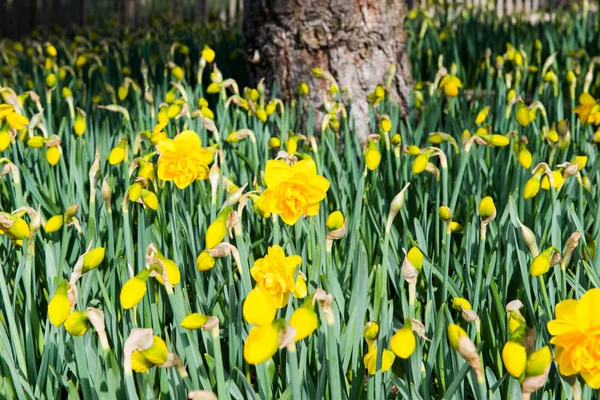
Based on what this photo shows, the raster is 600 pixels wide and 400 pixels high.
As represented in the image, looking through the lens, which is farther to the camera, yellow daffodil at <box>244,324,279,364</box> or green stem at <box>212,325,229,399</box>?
green stem at <box>212,325,229,399</box>

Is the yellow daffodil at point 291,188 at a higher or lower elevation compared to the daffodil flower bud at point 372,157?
higher

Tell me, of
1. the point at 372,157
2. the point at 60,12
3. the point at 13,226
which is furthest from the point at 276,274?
the point at 60,12

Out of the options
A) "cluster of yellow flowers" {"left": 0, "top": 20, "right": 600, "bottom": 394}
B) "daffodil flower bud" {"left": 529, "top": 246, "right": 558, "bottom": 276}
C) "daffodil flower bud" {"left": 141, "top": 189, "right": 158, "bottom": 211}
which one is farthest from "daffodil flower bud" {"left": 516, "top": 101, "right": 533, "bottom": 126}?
"daffodil flower bud" {"left": 141, "top": 189, "right": 158, "bottom": 211}

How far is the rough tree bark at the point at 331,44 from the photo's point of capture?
2.66m

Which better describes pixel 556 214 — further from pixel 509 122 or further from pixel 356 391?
pixel 509 122

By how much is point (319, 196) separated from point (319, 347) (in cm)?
25

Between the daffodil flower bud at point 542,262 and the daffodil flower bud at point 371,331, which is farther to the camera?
the daffodil flower bud at point 542,262

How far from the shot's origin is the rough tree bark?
105 inches

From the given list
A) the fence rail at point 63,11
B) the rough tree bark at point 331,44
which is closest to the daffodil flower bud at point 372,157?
the rough tree bark at point 331,44

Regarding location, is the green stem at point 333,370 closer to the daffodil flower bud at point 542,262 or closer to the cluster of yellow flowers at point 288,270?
the cluster of yellow flowers at point 288,270

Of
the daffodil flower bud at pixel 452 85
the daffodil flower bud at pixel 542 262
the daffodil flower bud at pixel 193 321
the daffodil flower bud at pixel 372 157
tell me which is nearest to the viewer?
the daffodil flower bud at pixel 193 321

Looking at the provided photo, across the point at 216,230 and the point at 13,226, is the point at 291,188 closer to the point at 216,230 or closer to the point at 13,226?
the point at 216,230

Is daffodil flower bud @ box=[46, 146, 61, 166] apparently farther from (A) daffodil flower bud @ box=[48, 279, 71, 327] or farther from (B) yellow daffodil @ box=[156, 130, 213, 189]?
(A) daffodil flower bud @ box=[48, 279, 71, 327]

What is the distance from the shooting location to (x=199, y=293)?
130 centimetres
